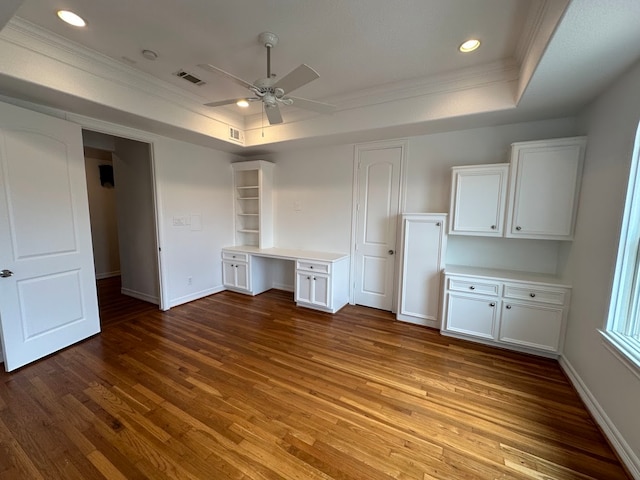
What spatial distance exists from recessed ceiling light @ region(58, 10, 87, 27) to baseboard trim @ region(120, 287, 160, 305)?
3.33 metres

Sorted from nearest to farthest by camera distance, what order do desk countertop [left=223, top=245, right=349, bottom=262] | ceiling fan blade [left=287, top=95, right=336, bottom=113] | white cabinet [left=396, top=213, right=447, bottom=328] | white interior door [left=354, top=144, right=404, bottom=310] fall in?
ceiling fan blade [left=287, top=95, right=336, bottom=113] → white cabinet [left=396, top=213, right=447, bottom=328] → white interior door [left=354, top=144, right=404, bottom=310] → desk countertop [left=223, top=245, right=349, bottom=262]

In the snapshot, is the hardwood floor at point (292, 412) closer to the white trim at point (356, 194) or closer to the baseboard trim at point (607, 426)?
the baseboard trim at point (607, 426)

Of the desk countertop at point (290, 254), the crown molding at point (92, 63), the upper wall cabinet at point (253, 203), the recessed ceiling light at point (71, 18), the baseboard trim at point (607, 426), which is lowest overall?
the baseboard trim at point (607, 426)

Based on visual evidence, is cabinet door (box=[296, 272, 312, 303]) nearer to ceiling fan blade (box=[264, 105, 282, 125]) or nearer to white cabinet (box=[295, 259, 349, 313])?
white cabinet (box=[295, 259, 349, 313])

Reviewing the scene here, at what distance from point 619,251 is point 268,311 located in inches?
143

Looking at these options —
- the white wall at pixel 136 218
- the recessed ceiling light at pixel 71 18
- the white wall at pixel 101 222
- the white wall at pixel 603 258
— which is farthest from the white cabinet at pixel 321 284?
the white wall at pixel 101 222

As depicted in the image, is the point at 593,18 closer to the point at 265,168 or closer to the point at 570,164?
the point at 570,164

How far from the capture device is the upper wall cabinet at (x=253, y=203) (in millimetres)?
4449

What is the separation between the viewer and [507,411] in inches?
77.1

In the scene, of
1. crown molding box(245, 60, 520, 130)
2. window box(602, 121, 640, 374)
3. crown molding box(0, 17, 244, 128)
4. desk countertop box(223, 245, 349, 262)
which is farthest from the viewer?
desk countertop box(223, 245, 349, 262)

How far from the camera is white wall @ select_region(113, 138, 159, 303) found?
394 centimetres

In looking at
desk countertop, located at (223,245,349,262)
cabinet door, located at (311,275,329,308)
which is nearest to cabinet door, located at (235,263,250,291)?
desk countertop, located at (223,245,349,262)

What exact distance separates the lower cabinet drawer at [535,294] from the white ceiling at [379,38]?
1.78m

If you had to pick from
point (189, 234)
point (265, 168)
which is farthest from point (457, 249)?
point (189, 234)
